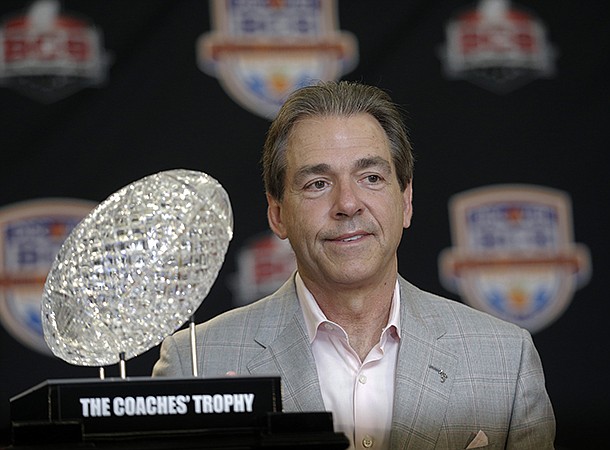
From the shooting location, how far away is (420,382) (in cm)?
222

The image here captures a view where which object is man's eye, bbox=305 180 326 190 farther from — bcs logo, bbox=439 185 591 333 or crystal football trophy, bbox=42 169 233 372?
bcs logo, bbox=439 185 591 333

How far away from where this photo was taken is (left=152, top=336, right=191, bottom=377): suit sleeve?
2293 mm

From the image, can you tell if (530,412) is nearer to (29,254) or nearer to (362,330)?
(362,330)

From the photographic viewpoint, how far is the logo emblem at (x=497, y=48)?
11.1 feet

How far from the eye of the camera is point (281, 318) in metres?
2.37

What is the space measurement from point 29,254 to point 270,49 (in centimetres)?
87

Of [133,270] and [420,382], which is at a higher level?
[133,270]

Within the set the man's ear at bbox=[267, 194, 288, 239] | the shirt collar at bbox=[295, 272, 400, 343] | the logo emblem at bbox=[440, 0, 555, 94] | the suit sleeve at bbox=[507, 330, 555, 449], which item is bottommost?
the suit sleeve at bbox=[507, 330, 555, 449]

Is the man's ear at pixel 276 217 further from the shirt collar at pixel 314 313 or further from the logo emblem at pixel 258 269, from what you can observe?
the logo emblem at pixel 258 269

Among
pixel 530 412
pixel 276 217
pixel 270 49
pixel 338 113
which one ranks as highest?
pixel 270 49

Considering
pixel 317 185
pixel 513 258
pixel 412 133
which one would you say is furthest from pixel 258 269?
pixel 317 185

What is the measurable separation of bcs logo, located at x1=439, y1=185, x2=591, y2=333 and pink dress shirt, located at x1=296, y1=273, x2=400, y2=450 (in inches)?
37.1

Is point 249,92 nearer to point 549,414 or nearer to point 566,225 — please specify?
point 566,225

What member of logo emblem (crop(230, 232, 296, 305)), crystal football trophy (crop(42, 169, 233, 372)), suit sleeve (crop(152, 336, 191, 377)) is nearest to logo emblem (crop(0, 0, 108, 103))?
logo emblem (crop(230, 232, 296, 305))
